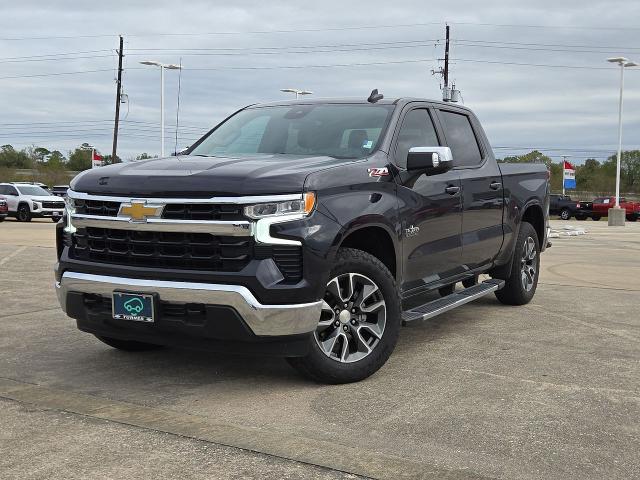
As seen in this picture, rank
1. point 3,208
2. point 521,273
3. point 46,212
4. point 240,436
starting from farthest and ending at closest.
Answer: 1. point 46,212
2. point 3,208
3. point 521,273
4. point 240,436

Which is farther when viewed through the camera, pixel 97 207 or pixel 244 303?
pixel 97 207

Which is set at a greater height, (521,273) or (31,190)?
(31,190)

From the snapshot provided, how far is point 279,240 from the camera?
4.27 m

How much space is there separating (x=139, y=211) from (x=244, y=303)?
0.87m

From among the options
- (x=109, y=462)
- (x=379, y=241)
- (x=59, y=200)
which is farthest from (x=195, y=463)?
(x=59, y=200)

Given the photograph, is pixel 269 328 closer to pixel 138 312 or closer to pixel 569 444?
pixel 138 312

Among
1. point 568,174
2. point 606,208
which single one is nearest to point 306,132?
point 568,174

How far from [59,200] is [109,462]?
91.4ft

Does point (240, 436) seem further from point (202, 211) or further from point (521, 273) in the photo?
point (521, 273)

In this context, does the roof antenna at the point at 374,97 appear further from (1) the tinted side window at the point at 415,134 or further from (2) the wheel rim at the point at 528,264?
(2) the wheel rim at the point at 528,264

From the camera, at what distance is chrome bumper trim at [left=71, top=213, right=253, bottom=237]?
13.9ft

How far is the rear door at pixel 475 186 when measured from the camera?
6.31 m

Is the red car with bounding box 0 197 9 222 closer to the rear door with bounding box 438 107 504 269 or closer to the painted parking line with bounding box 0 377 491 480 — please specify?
the rear door with bounding box 438 107 504 269

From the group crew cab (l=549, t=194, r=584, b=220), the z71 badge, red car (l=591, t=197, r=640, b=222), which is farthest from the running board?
red car (l=591, t=197, r=640, b=222)
